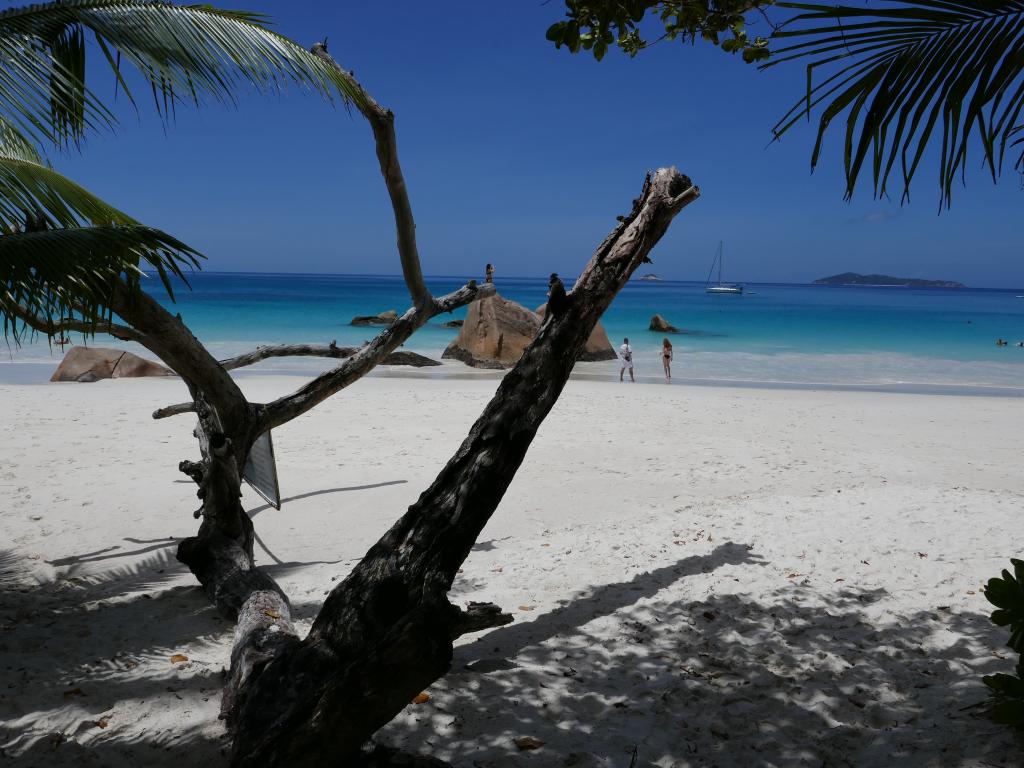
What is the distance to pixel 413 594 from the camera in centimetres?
283

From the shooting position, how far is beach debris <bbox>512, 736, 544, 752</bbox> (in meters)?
3.09

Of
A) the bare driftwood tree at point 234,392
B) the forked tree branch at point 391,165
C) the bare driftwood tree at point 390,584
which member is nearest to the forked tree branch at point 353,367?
the bare driftwood tree at point 234,392

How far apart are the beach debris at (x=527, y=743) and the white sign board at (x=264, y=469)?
9.79 ft

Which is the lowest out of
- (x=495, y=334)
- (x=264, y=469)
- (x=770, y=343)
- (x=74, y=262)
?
(x=264, y=469)

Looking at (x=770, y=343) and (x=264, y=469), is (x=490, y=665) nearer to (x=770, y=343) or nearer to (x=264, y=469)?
(x=264, y=469)

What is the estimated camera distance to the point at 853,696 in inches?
138

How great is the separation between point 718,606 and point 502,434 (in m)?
2.39

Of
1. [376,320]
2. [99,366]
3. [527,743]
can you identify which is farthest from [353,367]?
[376,320]

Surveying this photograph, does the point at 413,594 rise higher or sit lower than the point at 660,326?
lower


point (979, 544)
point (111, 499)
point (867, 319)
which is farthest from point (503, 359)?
point (867, 319)

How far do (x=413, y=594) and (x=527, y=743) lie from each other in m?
0.90

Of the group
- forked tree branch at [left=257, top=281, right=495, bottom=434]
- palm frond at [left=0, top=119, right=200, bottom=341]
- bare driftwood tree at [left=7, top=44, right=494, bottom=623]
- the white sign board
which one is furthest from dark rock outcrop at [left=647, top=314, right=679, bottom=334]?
palm frond at [left=0, top=119, right=200, bottom=341]

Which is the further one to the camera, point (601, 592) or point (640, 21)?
point (601, 592)

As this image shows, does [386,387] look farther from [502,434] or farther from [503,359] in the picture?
[502,434]
